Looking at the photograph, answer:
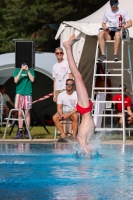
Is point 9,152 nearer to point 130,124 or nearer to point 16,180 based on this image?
point 16,180

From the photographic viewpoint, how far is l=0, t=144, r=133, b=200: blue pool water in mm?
5133

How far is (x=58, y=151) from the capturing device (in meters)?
9.77

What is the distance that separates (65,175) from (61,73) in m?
7.47

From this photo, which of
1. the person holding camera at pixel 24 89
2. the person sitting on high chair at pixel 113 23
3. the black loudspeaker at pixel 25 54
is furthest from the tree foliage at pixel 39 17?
the person sitting on high chair at pixel 113 23

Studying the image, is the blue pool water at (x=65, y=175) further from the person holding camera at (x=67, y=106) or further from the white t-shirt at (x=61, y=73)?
the white t-shirt at (x=61, y=73)

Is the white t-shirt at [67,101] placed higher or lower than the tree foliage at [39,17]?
lower

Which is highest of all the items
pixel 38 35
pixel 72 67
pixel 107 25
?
pixel 38 35

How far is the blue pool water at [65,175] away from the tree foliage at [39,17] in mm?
31542

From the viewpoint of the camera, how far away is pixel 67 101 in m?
13.4

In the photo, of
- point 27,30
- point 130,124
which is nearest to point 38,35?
point 27,30

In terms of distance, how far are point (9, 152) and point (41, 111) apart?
14.0 meters

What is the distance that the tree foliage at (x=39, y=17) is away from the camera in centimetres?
4078

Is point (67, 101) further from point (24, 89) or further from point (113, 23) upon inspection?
point (113, 23)

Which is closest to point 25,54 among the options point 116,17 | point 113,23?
point 113,23
